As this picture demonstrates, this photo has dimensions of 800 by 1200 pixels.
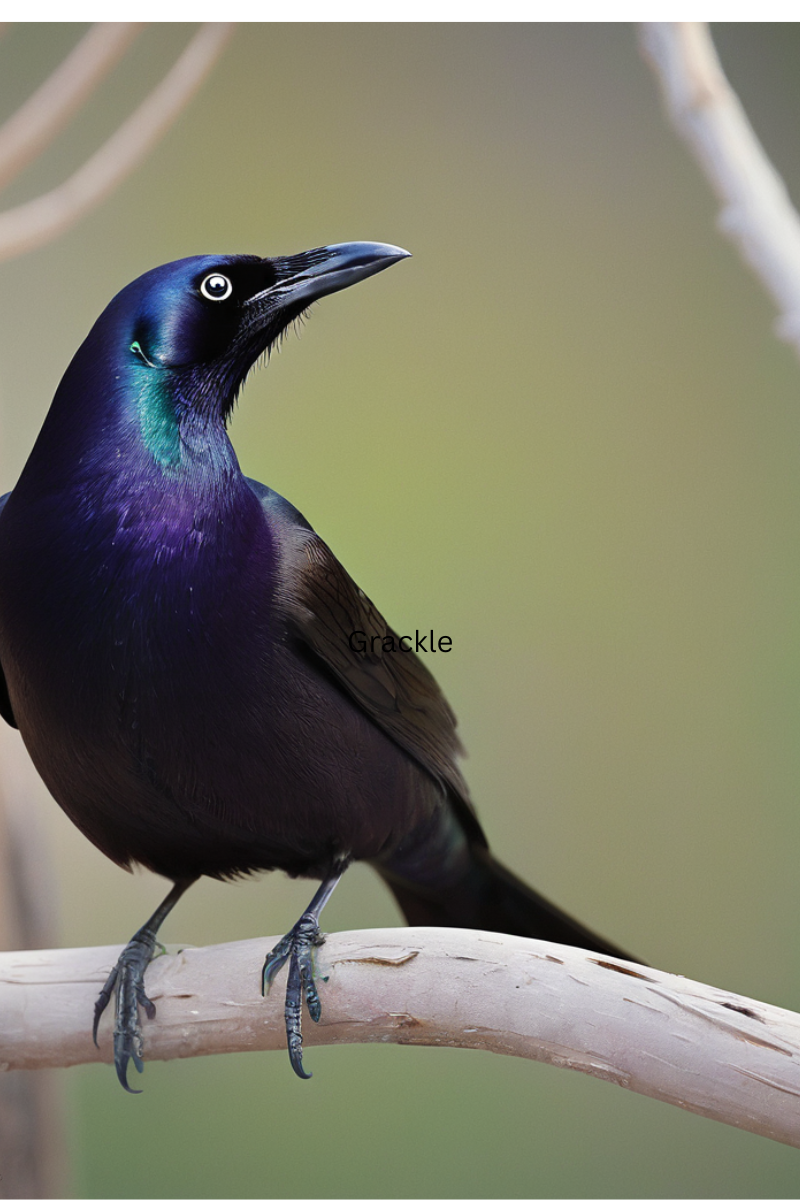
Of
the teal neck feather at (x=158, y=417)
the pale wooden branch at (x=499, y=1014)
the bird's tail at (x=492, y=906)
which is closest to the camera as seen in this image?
the pale wooden branch at (x=499, y=1014)

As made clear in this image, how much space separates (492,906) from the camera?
1.44 metres

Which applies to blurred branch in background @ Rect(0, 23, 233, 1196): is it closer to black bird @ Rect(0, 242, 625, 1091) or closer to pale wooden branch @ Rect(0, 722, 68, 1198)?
pale wooden branch @ Rect(0, 722, 68, 1198)

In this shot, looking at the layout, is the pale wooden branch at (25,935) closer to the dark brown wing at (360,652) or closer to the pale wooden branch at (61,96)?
the dark brown wing at (360,652)

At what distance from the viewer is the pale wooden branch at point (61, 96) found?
4.72 ft

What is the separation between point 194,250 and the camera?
1432 mm

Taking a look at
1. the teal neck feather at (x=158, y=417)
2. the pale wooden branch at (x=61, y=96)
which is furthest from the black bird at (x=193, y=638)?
the pale wooden branch at (x=61, y=96)

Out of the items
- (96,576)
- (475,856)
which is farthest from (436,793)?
(96,576)

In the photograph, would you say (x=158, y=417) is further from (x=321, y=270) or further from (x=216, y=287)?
(x=321, y=270)

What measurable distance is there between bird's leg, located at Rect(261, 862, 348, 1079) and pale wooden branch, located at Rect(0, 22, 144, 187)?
114 cm

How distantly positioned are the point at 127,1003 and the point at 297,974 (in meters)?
0.24

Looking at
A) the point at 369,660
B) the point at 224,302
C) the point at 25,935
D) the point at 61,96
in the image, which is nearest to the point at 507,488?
the point at 369,660

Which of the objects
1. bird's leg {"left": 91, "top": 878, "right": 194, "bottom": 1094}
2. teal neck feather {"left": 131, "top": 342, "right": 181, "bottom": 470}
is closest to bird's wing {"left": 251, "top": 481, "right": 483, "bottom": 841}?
teal neck feather {"left": 131, "top": 342, "right": 181, "bottom": 470}

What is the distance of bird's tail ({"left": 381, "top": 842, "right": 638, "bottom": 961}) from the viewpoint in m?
1.42

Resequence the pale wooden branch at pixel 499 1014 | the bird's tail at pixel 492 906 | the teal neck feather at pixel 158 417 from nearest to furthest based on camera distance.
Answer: the pale wooden branch at pixel 499 1014
the teal neck feather at pixel 158 417
the bird's tail at pixel 492 906
